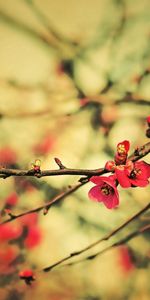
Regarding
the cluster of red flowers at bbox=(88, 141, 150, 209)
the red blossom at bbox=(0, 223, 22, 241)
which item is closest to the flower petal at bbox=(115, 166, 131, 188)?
the cluster of red flowers at bbox=(88, 141, 150, 209)

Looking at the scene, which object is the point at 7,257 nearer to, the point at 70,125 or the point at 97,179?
the point at 70,125

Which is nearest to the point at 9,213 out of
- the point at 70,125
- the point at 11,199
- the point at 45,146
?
the point at 11,199

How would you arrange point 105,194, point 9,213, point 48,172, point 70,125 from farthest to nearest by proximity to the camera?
point 70,125
point 9,213
point 105,194
point 48,172

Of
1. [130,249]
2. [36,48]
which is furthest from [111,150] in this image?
[36,48]

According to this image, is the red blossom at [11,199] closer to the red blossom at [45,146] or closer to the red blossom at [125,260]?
the red blossom at [45,146]

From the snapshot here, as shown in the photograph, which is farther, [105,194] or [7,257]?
[7,257]

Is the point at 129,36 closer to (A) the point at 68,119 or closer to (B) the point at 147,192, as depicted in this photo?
(A) the point at 68,119
